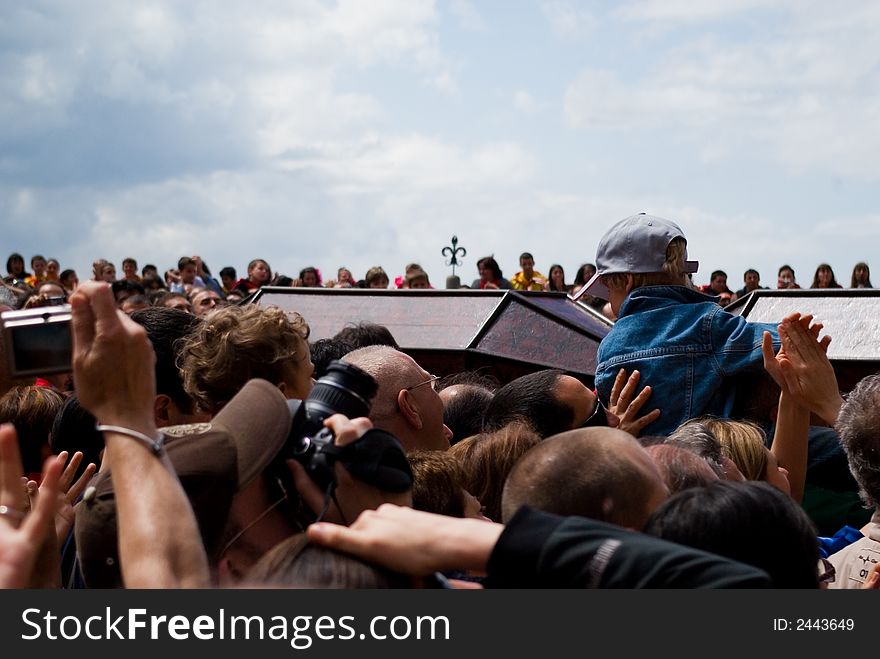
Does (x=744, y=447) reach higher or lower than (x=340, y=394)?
lower

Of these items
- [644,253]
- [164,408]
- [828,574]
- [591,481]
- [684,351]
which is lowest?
[828,574]

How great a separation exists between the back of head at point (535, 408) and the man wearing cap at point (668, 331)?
28 centimetres

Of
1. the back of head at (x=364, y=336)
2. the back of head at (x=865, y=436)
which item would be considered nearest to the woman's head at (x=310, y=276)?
the back of head at (x=364, y=336)

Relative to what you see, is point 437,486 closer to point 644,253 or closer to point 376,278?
point 644,253

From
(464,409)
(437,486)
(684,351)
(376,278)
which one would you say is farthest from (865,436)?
(376,278)

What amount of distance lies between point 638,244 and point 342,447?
6.16 ft

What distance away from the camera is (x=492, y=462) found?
304 centimetres

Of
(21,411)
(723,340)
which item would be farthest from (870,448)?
(21,411)

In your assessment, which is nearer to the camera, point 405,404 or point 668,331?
point 405,404

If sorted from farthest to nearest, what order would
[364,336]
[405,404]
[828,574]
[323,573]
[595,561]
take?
[364,336]
[405,404]
[828,574]
[323,573]
[595,561]

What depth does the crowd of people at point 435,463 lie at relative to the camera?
1636 mm

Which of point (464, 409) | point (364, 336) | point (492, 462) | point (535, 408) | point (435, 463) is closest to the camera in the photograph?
point (435, 463)

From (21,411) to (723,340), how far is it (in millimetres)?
2311

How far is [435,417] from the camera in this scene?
3.35m
